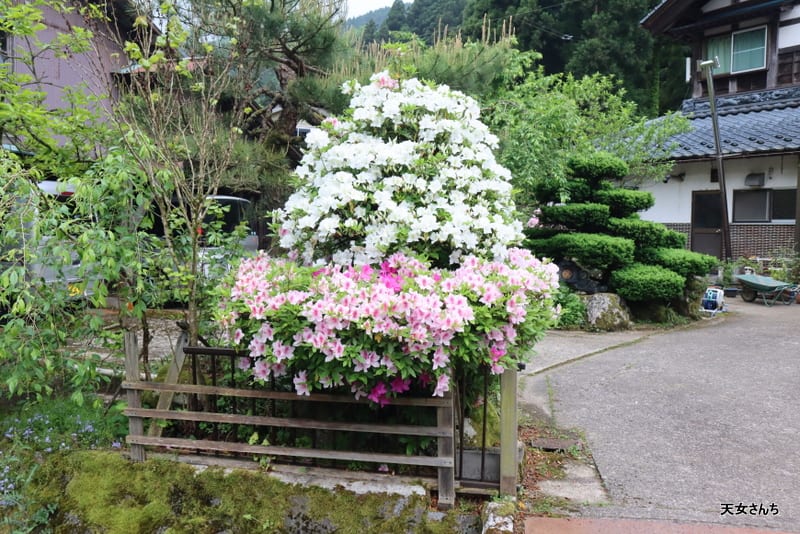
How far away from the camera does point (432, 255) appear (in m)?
2.68

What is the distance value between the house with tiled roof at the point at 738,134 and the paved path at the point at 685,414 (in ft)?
16.0

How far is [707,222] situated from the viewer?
1160 centimetres

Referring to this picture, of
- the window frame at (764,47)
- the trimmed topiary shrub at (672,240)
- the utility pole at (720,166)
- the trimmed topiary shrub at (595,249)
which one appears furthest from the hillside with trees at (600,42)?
the trimmed topiary shrub at (595,249)

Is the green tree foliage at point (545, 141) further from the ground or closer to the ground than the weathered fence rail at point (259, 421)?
further from the ground

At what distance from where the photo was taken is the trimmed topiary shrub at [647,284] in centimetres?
715

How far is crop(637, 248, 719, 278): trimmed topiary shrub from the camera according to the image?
7.50 metres

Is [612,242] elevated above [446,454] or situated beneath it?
elevated above

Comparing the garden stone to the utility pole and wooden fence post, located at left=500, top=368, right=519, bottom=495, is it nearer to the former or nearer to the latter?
the utility pole

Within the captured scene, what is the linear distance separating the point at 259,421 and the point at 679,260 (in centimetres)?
672

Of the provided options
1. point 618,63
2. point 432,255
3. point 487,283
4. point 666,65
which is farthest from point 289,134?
point 666,65

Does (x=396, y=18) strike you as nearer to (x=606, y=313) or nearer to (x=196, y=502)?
(x=606, y=313)

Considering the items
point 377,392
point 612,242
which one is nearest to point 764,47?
point 612,242

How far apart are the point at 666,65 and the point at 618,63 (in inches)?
125

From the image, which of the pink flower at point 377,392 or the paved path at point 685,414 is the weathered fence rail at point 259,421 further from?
the paved path at point 685,414
